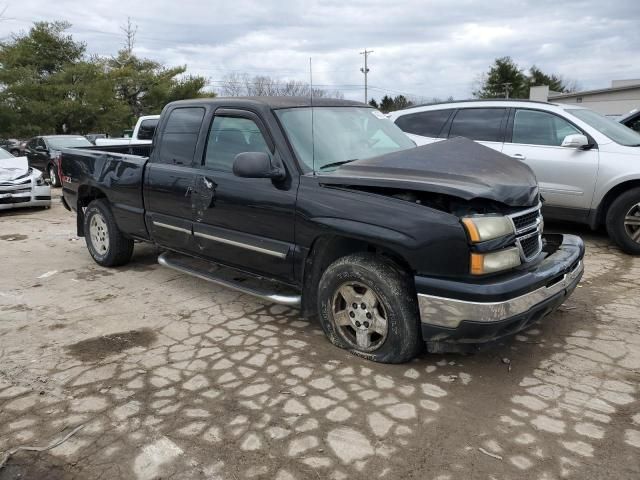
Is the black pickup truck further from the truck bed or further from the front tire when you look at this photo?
the front tire

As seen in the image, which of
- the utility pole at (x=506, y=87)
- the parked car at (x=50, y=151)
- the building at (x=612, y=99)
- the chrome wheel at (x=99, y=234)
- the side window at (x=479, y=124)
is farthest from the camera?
the utility pole at (x=506, y=87)

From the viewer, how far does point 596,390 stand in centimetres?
324

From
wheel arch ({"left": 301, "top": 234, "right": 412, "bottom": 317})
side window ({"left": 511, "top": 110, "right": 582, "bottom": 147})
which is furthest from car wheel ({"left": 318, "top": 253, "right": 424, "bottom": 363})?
side window ({"left": 511, "top": 110, "right": 582, "bottom": 147})

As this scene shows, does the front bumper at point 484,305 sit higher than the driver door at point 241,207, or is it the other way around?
the driver door at point 241,207

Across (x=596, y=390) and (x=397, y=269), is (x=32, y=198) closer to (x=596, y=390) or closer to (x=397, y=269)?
(x=397, y=269)

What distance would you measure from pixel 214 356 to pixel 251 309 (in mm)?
972

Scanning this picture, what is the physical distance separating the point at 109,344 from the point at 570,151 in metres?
5.60

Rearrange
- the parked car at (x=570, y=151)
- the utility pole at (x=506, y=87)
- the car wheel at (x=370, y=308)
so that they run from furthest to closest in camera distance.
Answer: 1. the utility pole at (x=506, y=87)
2. the parked car at (x=570, y=151)
3. the car wheel at (x=370, y=308)

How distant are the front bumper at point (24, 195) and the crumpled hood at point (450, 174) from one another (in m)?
8.81

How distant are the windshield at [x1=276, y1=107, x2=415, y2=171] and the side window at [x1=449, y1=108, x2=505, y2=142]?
281cm

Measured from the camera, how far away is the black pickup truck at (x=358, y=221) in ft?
10.4

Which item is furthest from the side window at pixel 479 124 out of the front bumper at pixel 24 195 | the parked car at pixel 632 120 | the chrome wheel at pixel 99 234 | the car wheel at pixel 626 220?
the front bumper at pixel 24 195

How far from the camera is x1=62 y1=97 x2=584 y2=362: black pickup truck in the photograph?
316cm

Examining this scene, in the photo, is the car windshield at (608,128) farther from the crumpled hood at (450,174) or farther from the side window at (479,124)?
the crumpled hood at (450,174)
